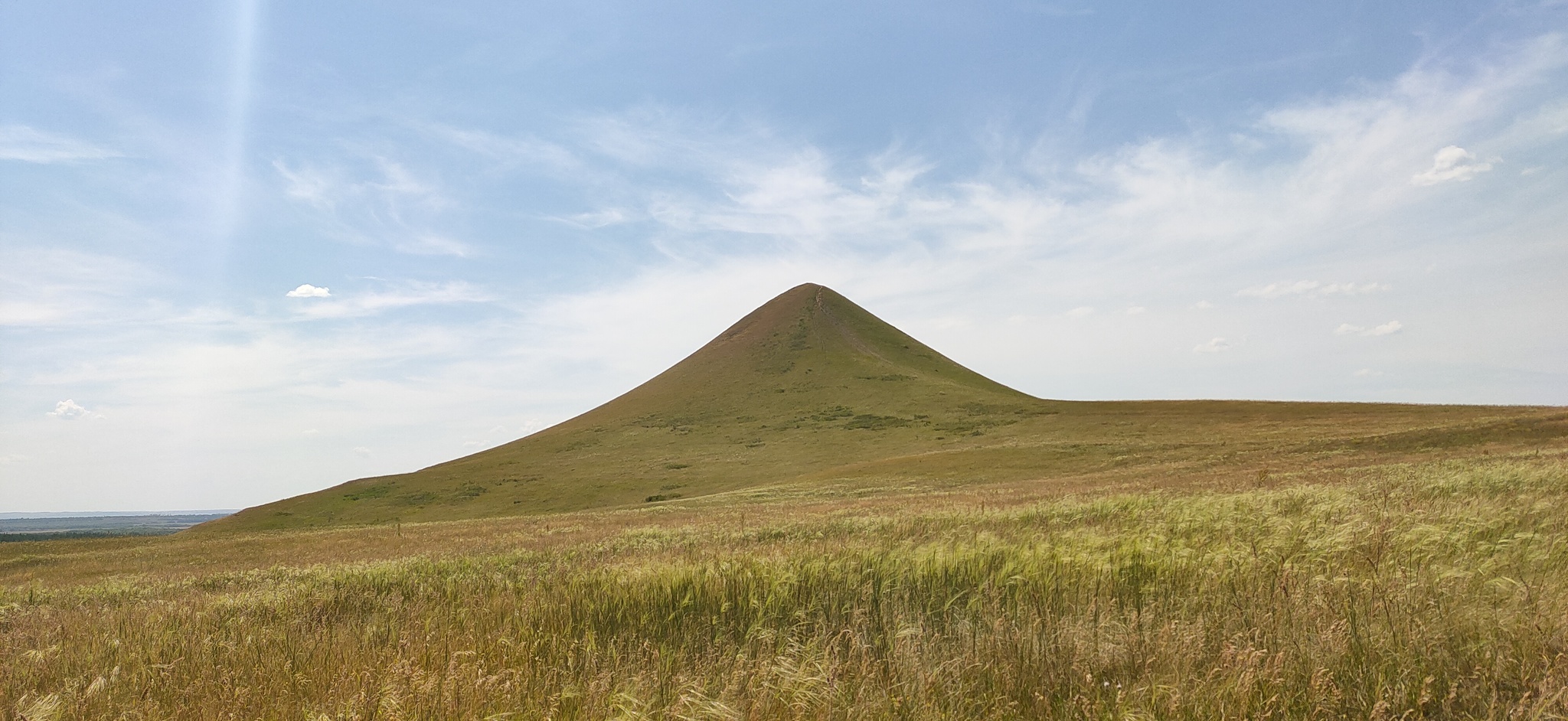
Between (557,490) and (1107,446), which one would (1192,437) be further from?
(557,490)

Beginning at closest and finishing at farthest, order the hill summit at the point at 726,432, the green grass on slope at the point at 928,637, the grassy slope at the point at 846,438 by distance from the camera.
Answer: the green grass on slope at the point at 928,637
the grassy slope at the point at 846,438
the hill summit at the point at 726,432

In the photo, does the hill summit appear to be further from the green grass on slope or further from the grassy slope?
the green grass on slope

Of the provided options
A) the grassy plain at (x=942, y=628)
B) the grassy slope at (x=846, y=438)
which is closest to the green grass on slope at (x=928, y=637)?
the grassy plain at (x=942, y=628)

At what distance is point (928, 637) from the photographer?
564 centimetres

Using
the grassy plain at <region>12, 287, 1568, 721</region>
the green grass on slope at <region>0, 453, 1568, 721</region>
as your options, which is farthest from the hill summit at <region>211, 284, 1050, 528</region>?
the green grass on slope at <region>0, 453, 1568, 721</region>

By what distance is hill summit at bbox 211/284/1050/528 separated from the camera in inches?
2980

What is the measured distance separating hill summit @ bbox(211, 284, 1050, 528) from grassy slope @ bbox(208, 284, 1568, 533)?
412 millimetres

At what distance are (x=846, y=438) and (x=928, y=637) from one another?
8367 centimetres

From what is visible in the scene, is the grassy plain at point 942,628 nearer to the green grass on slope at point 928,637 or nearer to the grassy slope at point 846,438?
the green grass on slope at point 928,637

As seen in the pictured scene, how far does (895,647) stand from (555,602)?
3170 millimetres

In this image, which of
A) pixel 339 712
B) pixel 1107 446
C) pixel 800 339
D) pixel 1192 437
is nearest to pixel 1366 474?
pixel 339 712

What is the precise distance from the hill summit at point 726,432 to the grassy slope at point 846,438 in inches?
16.2

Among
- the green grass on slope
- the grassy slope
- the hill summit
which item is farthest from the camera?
the hill summit

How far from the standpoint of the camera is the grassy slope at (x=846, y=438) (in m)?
48.2
